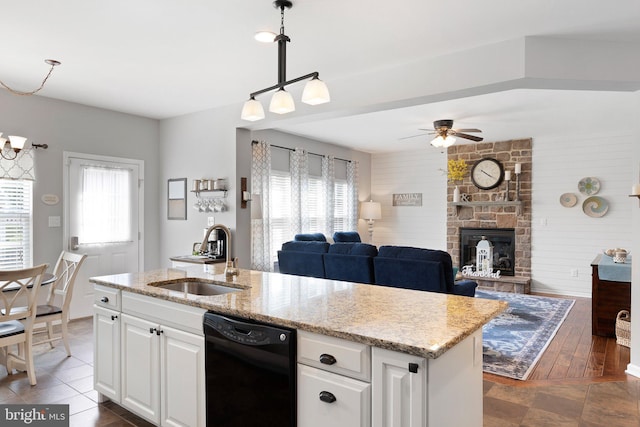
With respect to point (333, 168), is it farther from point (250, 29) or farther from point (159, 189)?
point (250, 29)

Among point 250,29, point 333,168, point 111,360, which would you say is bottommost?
point 111,360

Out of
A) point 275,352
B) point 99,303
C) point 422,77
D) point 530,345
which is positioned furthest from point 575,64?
point 99,303

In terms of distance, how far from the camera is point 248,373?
6.21 ft

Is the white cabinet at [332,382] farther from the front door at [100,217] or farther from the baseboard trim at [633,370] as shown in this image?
the front door at [100,217]

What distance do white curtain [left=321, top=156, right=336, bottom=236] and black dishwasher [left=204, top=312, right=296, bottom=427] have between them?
5402 mm

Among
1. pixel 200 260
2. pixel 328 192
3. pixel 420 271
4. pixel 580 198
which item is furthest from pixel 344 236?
pixel 580 198

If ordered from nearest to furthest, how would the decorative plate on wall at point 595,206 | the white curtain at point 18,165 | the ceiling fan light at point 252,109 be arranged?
the ceiling fan light at point 252,109 < the white curtain at point 18,165 < the decorative plate on wall at point 595,206

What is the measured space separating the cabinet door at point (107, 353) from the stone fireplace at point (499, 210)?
19.8 ft

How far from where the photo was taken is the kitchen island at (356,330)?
146 cm

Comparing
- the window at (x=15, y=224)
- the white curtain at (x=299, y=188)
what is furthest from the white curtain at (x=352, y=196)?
the window at (x=15, y=224)

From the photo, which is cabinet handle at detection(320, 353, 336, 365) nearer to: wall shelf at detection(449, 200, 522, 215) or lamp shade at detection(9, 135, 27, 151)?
lamp shade at detection(9, 135, 27, 151)

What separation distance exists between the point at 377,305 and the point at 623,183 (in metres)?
6.21

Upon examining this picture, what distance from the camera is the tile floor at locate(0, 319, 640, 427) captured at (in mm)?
2646

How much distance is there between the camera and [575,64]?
9.87 ft
